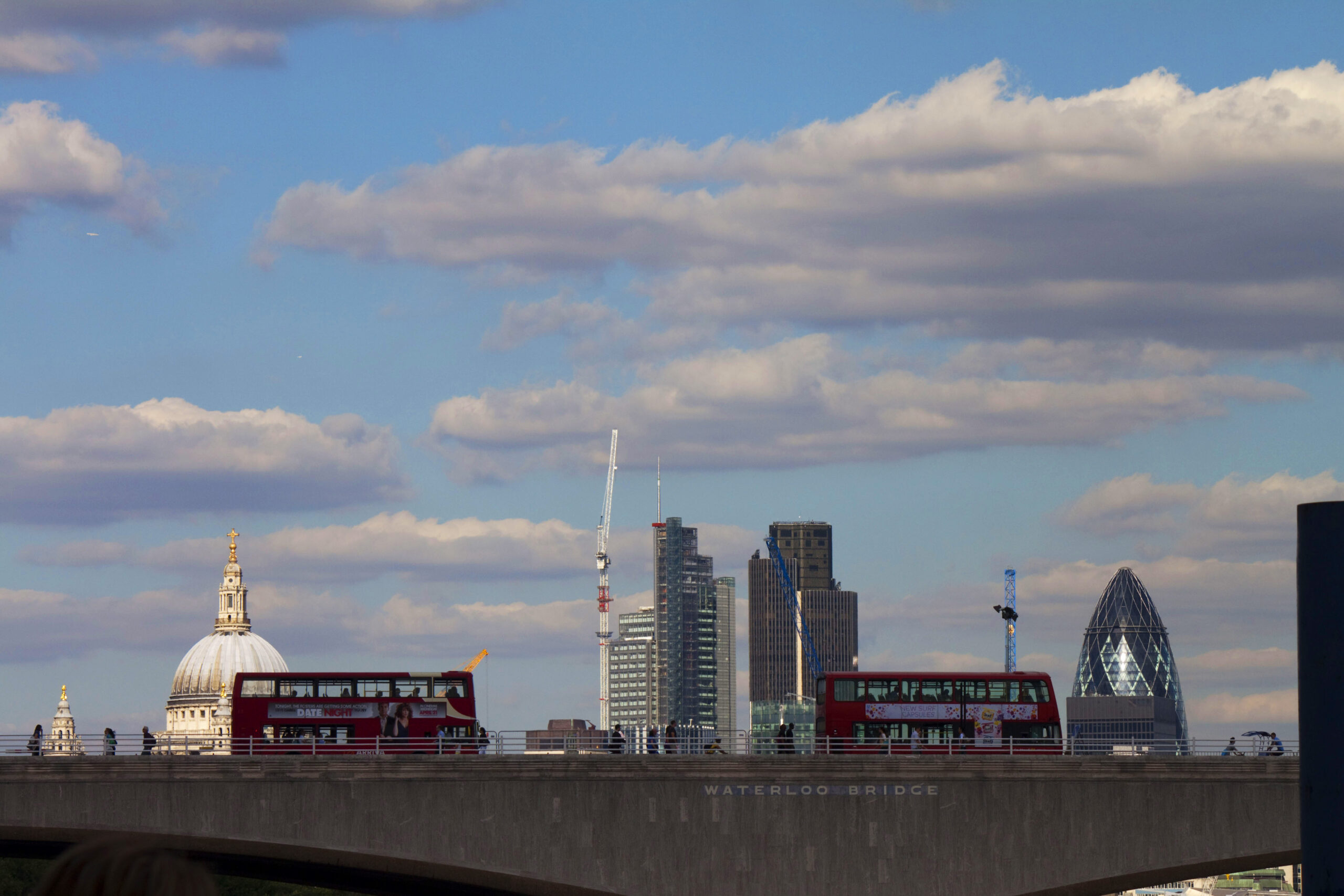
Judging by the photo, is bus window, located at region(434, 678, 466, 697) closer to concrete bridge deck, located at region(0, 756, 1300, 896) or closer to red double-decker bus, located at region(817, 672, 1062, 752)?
concrete bridge deck, located at region(0, 756, 1300, 896)

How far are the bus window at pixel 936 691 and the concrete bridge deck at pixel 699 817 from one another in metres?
6.87

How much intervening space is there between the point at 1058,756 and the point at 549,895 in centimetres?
1881

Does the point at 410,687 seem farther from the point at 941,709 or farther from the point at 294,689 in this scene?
the point at 941,709

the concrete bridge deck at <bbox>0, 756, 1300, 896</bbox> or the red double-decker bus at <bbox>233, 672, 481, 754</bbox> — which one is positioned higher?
the red double-decker bus at <bbox>233, 672, 481, 754</bbox>

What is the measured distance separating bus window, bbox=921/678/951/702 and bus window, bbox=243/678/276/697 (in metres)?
25.8

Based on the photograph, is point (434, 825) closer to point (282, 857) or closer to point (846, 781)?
point (282, 857)

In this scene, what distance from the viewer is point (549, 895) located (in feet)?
194

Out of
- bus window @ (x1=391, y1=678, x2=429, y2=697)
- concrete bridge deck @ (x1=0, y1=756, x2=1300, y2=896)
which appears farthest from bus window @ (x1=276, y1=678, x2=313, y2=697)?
concrete bridge deck @ (x1=0, y1=756, x2=1300, y2=896)

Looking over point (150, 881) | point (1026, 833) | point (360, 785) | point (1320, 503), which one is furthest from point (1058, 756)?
point (150, 881)

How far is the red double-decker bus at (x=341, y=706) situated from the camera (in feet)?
221

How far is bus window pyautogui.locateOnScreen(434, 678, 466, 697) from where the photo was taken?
68.2 metres

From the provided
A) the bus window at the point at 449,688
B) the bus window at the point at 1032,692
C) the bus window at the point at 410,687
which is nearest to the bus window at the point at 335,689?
the bus window at the point at 410,687

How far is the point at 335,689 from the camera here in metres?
67.9

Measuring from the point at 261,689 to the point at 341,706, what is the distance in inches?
130
